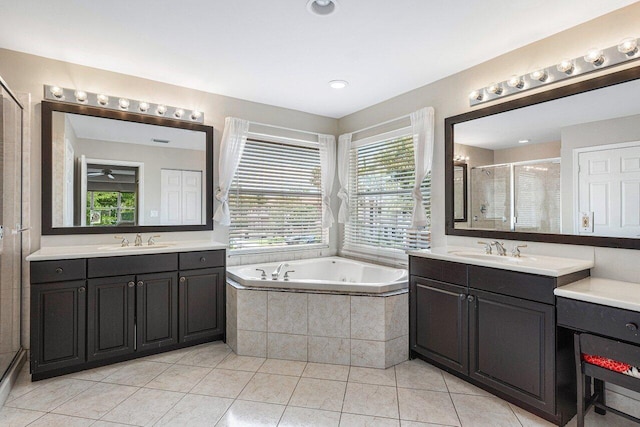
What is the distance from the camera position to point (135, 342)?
2.66 m

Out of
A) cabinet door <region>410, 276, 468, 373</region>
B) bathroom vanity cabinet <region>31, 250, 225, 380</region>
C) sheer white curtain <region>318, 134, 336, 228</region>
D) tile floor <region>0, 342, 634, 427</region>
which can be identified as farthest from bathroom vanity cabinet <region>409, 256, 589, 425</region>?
bathroom vanity cabinet <region>31, 250, 225, 380</region>

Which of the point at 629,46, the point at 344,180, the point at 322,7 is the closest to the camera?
the point at 629,46

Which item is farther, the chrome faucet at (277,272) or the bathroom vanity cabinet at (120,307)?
the chrome faucet at (277,272)

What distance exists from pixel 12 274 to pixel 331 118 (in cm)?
346

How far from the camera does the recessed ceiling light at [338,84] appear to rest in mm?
3098

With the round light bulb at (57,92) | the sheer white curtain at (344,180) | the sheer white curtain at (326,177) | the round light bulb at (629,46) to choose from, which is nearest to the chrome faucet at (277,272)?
the sheer white curtain at (326,177)

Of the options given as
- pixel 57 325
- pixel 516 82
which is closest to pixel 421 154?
pixel 516 82

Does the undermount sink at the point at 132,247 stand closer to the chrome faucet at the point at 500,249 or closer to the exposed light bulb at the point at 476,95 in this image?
the chrome faucet at the point at 500,249

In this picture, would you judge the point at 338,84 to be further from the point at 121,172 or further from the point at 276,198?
the point at 121,172

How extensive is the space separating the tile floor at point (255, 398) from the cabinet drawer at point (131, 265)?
29.0 inches

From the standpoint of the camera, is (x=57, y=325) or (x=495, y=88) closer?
(x=57, y=325)

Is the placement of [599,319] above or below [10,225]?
below

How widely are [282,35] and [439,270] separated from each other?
2051 mm

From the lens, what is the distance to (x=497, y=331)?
213cm
